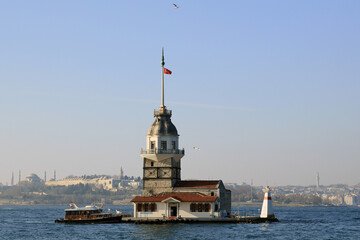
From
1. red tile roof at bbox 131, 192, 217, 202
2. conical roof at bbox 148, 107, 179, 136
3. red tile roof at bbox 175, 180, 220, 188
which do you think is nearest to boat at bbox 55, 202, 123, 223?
red tile roof at bbox 131, 192, 217, 202

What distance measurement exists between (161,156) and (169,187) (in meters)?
4.64

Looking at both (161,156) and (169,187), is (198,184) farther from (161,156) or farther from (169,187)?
(161,156)

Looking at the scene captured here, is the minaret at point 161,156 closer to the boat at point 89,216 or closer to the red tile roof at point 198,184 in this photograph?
the red tile roof at point 198,184

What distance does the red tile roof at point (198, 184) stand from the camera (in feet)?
295

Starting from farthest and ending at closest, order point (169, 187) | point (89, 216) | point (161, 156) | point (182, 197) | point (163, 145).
A: point (89, 216), point (163, 145), point (161, 156), point (169, 187), point (182, 197)

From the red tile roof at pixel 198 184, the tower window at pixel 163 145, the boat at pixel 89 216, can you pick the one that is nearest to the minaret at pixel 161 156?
the tower window at pixel 163 145

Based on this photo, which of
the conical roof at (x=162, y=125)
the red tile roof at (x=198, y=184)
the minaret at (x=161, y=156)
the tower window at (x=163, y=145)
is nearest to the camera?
the red tile roof at (x=198, y=184)

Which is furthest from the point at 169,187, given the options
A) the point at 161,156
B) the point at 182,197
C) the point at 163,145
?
the point at 163,145

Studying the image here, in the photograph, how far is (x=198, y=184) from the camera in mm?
90875

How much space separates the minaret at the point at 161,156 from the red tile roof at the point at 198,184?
4.12 feet

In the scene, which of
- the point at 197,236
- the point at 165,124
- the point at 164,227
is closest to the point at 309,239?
the point at 197,236

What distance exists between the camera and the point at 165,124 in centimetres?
9344

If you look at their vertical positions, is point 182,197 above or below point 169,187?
below

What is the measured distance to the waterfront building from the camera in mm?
86375
